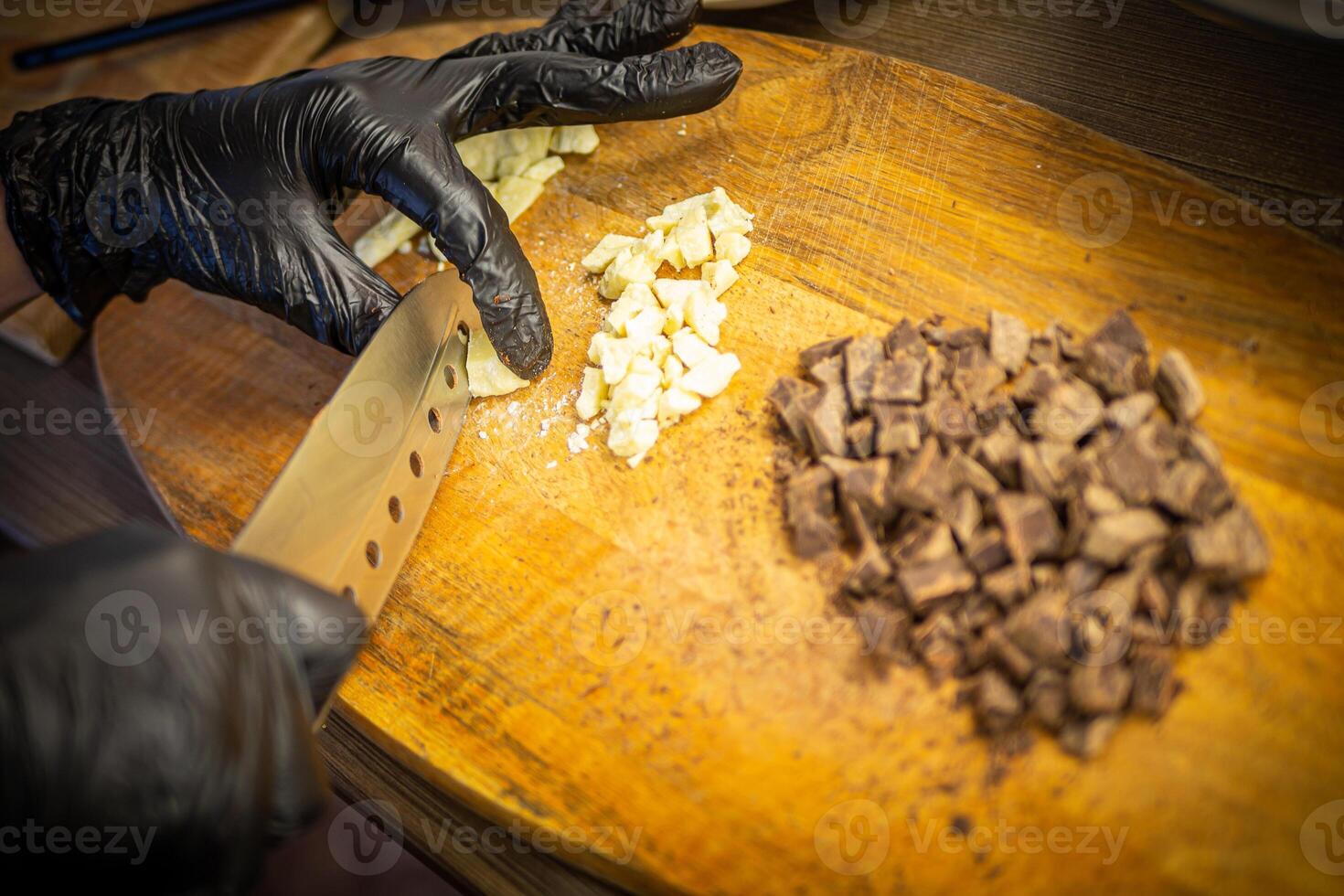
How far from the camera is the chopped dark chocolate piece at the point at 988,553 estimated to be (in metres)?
1.38

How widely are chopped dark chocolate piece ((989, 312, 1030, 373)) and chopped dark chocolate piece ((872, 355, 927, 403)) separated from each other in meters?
0.14

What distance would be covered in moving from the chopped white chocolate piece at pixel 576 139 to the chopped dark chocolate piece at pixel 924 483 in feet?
4.13

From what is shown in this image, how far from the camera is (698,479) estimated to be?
66.2 inches

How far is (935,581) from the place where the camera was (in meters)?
1.36

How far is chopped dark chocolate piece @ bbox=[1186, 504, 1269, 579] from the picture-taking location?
4.29 feet

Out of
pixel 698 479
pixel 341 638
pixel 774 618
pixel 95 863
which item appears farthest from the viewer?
pixel 698 479

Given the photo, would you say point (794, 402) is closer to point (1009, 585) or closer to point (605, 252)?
point (1009, 585)

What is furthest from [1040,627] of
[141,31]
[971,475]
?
[141,31]

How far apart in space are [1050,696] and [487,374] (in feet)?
4.21

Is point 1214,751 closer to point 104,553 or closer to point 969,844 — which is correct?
point 969,844

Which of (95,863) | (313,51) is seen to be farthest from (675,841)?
(313,51)

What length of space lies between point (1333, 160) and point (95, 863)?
277 cm

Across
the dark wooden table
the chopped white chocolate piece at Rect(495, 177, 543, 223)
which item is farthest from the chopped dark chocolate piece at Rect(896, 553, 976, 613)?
the chopped white chocolate piece at Rect(495, 177, 543, 223)

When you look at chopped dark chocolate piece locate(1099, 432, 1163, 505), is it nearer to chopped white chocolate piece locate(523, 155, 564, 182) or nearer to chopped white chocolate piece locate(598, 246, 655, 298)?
chopped white chocolate piece locate(598, 246, 655, 298)
